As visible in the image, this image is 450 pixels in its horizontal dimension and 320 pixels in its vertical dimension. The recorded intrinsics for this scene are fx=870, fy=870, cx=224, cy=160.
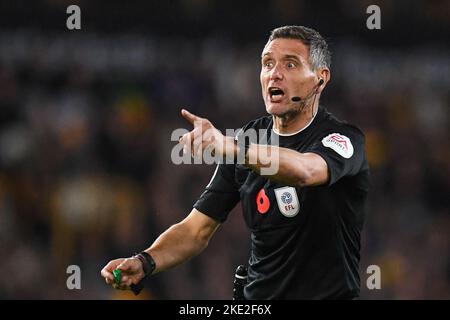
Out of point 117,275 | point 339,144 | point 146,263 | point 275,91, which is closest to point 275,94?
point 275,91

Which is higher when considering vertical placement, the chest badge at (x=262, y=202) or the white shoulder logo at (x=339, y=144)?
the white shoulder logo at (x=339, y=144)

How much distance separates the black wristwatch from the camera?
434 centimetres

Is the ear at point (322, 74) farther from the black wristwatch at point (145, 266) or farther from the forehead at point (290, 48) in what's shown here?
the black wristwatch at point (145, 266)

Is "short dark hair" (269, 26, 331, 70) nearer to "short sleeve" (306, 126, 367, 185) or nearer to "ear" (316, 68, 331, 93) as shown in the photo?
"ear" (316, 68, 331, 93)

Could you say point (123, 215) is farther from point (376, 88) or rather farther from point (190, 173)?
point (376, 88)

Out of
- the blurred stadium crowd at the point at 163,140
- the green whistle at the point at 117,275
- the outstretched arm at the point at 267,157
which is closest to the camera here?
the outstretched arm at the point at 267,157

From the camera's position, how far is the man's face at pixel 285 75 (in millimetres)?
4316

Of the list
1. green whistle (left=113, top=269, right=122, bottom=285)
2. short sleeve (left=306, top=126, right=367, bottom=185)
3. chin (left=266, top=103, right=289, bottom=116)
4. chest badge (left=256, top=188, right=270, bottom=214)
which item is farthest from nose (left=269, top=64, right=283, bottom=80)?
green whistle (left=113, top=269, right=122, bottom=285)

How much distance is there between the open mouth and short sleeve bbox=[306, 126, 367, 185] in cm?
32

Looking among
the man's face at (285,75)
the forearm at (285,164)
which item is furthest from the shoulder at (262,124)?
the forearm at (285,164)

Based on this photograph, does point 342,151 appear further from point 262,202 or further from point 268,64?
point 268,64

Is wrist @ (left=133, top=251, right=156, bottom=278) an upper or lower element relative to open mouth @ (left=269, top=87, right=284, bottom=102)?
lower

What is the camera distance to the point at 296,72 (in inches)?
172
